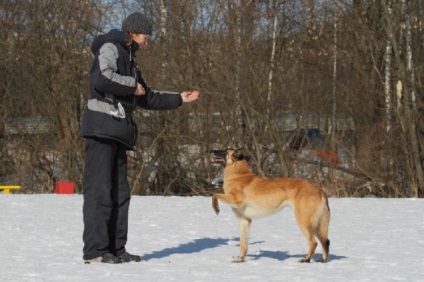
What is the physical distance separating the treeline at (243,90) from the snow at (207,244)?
4.56 meters

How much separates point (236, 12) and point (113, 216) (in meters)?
11.7

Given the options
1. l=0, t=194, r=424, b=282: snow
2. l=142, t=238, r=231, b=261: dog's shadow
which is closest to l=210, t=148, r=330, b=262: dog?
l=0, t=194, r=424, b=282: snow

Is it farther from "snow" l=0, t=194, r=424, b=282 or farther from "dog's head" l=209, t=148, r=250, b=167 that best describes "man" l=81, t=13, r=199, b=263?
"dog's head" l=209, t=148, r=250, b=167

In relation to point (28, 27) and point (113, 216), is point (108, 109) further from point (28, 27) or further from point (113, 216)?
point (28, 27)

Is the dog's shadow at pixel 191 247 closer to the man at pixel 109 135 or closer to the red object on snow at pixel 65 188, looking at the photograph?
the man at pixel 109 135

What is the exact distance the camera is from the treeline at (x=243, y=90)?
52.5 ft

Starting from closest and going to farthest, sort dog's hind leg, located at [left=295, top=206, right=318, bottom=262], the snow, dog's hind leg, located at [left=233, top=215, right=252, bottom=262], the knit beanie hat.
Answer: the snow → the knit beanie hat → dog's hind leg, located at [left=295, top=206, right=318, bottom=262] → dog's hind leg, located at [left=233, top=215, right=252, bottom=262]

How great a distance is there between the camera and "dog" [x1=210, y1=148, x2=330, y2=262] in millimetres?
6211

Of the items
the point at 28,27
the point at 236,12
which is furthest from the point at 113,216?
the point at 28,27

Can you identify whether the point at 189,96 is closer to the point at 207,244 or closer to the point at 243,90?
the point at 207,244

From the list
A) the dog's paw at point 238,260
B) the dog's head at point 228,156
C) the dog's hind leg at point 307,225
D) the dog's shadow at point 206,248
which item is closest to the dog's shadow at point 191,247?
the dog's shadow at point 206,248

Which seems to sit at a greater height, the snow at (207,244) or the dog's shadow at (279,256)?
the snow at (207,244)

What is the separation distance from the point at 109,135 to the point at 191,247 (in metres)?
1.69

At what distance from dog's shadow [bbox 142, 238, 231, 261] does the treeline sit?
7681 millimetres
